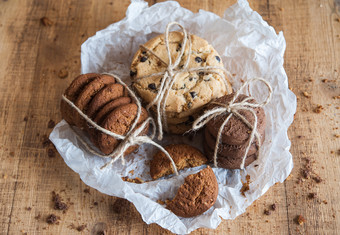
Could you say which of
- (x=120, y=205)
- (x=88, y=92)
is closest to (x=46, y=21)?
(x=88, y=92)

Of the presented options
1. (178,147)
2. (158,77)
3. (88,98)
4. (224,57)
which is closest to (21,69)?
(88,98)

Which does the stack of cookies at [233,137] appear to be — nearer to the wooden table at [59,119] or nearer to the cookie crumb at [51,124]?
the wooden table at [59,119]

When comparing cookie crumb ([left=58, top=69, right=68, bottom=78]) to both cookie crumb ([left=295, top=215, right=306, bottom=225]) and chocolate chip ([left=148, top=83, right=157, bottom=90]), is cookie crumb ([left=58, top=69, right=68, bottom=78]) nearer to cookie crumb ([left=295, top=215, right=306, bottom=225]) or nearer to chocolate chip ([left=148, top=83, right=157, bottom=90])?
chocolate chip ([left=148, top=83, right=157, bottom=90])

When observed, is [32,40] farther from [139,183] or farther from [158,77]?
[139,183]

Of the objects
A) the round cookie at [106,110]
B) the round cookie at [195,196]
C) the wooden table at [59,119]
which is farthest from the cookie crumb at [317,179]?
the round cookie at [106,110]

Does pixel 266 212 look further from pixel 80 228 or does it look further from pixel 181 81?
pixel 80 228

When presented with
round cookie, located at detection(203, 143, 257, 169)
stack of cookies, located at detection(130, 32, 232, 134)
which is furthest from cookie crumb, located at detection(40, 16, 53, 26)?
round cookie, located at detection(203, 143, 257, 169)

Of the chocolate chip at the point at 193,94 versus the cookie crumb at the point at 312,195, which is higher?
the chocolate chip at the point at 193,94

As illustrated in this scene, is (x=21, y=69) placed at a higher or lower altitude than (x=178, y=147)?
higher
